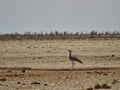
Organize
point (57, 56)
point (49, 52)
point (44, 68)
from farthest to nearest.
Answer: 1. point (49, 52)
2. point (57, 56)
3. point (44, 68)

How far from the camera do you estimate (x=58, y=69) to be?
2914 centimetres

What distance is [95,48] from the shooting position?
141 ft

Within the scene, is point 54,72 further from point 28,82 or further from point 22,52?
point 22,52

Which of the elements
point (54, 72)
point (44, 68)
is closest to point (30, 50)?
point (44, 68)

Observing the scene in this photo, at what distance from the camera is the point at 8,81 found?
78.8 ft

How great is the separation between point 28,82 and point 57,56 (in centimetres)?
1280

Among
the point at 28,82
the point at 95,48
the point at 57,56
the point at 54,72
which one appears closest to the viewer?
the point at 28,82

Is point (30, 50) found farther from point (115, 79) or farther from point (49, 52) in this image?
point (115, 79)

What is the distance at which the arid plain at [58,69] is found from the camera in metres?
22.7

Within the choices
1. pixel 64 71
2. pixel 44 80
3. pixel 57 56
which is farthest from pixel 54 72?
pixel 57 56

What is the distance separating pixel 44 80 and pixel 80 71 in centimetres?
416

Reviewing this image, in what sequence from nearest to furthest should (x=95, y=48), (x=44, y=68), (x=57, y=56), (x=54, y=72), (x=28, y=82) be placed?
(x=28, y=82) < (x=54, y=72) < (x=44, y=68) < (x=57, y=56) < (x=95, y=48)

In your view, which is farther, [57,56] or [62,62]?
[57,56]

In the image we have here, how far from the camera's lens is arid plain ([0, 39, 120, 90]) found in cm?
2271
